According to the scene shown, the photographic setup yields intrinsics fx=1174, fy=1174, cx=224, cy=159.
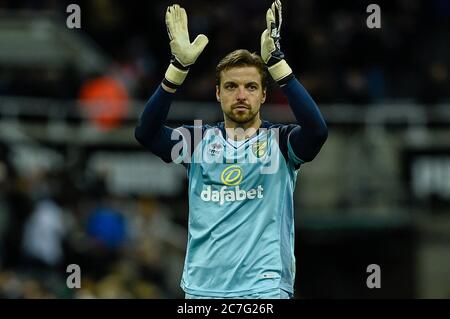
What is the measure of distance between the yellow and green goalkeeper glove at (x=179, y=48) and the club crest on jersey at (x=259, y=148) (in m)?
0.68

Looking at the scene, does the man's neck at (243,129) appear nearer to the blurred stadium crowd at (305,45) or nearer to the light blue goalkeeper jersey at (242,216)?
the light blue goalkeeper jersey at (242,216)

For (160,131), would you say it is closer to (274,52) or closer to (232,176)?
(232,176)

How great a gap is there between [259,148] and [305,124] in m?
0.47

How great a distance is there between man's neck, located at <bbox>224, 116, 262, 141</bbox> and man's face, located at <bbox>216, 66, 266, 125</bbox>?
0.04 meters

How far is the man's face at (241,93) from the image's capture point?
805cm

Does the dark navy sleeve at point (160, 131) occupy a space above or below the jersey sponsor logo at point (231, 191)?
above

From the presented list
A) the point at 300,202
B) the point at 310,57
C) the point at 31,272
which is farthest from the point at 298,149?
the point at 310,57

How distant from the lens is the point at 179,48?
8.06 metres

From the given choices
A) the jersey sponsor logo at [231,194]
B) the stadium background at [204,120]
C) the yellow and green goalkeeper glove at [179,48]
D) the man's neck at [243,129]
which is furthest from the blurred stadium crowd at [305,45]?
the jersey sponsor logo at [231,194]

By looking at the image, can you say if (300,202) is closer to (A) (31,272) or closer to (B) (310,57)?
(B) (310,57)

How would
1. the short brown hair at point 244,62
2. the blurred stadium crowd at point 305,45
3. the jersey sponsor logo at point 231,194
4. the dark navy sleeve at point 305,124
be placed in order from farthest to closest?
the blurred stadium crowd at point 305,45, the short brown hair at point 244,62, the jersey sponsor logo at point 231,194, the dark navy sleeve at point 305,124

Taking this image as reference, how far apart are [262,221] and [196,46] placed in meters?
1.29

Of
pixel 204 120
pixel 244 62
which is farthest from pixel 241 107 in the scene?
pixel 204 120

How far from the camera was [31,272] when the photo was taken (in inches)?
650
